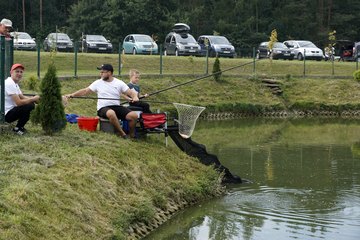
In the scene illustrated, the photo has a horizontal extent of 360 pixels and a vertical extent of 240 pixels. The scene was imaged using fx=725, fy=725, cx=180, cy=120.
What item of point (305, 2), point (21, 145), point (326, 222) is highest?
point (305, 2)

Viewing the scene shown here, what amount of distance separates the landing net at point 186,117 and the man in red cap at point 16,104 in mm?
3073

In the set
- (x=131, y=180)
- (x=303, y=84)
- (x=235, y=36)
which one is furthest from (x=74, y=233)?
(x=235, y=36)

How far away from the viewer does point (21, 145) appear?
10.5 m

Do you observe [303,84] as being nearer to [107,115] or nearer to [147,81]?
[147,81]

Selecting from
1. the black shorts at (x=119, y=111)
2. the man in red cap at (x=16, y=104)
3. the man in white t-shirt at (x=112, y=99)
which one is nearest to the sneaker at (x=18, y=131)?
the man in red cap at (x=16, y=104)

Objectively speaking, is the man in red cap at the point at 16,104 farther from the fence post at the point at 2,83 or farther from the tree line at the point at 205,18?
the tree line at the point at 205,18

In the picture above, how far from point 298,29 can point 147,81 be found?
32.9m

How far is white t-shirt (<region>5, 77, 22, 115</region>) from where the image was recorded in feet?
37.6

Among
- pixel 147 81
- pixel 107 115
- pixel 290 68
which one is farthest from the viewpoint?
pixel 290 68

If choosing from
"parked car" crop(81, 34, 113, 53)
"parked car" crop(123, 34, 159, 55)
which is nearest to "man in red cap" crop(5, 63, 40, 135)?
"parked car" crop(123, 34, 159, 55)

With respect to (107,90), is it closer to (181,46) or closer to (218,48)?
(181,46)

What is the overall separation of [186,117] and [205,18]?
48341 mm

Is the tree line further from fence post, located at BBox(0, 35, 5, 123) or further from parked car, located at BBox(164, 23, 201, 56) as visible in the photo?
fence post, located at BBox(0, 35, 5, 123)

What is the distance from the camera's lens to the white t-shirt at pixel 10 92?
11.5 m
